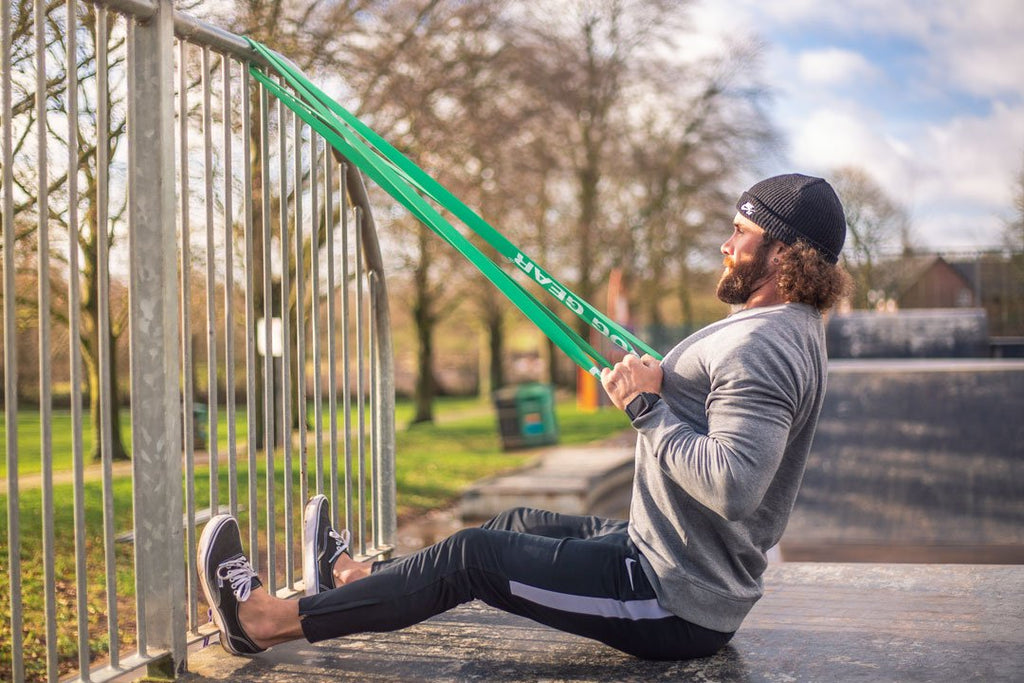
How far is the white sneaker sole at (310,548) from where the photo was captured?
10.1 ft

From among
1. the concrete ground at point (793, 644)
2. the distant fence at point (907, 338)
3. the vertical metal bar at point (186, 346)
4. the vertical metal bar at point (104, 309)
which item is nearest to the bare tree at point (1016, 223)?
the distant fence at point (907, 338)

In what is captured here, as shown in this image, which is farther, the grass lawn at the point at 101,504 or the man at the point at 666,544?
the grass lawn at the point at 101,504

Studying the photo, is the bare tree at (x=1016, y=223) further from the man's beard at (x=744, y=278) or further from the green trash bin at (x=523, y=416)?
the man's beard at (x=744, y=278)

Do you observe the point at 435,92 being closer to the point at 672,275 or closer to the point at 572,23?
the point at 572,23

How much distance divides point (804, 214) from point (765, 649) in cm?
121

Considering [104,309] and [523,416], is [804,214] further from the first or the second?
[523,416]

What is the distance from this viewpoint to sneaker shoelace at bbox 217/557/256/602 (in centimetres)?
265

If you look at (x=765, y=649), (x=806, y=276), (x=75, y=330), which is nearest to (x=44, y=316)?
(x=75, y=330)

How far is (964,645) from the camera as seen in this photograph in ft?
9.05

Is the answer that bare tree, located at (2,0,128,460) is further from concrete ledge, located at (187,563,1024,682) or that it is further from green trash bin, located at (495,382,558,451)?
green trash bin, located at (495,382,558,451)

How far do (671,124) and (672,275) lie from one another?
4357mm

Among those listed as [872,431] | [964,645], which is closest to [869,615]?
[964,645]

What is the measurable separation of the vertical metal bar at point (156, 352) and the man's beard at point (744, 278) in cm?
146

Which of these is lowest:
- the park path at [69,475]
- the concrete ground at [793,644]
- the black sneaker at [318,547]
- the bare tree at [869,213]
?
the concrete ground at [793,644]
